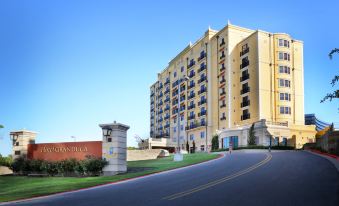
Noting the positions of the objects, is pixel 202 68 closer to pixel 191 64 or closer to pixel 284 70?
pixel 191 64

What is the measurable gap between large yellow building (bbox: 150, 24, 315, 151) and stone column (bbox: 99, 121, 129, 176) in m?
31.9

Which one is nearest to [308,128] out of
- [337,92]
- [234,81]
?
[234,81]

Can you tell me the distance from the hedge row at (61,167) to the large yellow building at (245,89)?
32032 mm

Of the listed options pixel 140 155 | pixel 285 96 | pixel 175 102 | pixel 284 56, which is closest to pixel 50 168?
pixel 140 155

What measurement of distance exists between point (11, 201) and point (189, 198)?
8162 mm

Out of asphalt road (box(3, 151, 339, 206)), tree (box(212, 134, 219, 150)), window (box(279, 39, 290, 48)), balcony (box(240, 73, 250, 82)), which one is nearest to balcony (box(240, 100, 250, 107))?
balcony (box(240, 73, 250, 82))

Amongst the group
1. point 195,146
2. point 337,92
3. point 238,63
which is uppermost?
point 238,63

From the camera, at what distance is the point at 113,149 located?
26562mm

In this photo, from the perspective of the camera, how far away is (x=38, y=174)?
2888 cm

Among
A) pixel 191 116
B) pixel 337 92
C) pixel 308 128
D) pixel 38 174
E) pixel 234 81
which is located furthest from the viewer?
pixel 191 116

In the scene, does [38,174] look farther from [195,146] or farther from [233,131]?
[195,146]

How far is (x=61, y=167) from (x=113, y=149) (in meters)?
4.76

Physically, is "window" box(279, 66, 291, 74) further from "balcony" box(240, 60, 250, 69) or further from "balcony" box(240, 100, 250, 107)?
"balcony" box(240, 100, 250, 107)

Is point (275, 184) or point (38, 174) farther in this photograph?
point (38, 174)
